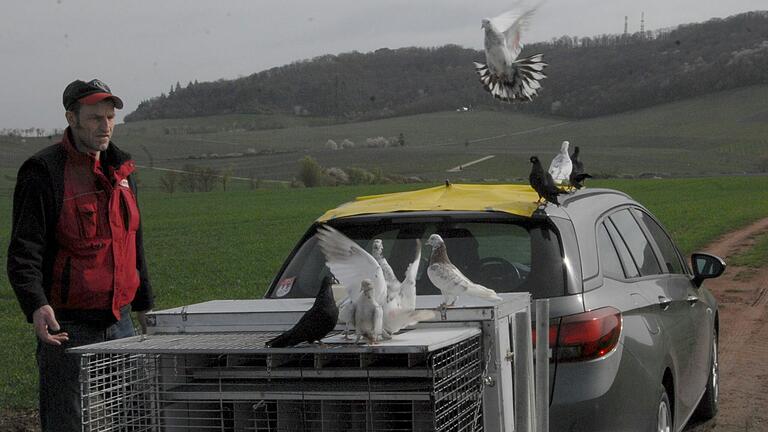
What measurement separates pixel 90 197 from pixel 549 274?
2071 mm


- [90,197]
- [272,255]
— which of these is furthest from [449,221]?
[272,255]

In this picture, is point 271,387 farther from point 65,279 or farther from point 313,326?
point 65,279

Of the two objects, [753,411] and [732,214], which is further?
[732,214]

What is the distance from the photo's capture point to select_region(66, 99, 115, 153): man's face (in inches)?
184

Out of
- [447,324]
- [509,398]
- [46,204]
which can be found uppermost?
[46,204]

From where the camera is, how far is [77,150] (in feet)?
15.4

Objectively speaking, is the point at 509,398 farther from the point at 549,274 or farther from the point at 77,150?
the point at 77,150

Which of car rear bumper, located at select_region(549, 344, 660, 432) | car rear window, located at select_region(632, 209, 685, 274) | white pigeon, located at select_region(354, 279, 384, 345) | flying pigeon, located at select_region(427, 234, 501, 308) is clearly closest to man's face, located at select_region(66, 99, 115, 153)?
flying pigeon, located at select_region(427, 234, 501, 308)

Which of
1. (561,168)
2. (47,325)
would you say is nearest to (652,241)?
(561,168)

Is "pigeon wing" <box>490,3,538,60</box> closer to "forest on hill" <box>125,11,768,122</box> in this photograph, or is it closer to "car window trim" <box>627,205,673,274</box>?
"car window trim" <box>627,205,673,274</box>

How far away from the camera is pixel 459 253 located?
505 centimetres

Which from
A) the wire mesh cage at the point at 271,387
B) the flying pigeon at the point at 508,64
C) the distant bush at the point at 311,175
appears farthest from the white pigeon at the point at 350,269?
the distant bush at the point at 311,175

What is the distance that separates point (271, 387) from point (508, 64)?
3.37 m

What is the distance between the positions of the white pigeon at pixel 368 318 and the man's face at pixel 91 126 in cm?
178
